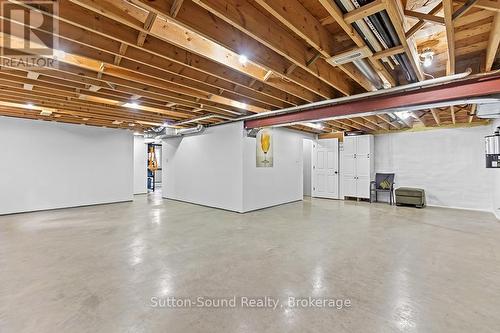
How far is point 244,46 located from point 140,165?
9103 mm

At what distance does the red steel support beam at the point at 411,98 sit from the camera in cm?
286

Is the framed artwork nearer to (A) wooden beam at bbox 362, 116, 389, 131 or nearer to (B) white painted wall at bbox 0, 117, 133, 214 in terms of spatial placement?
(A) wooden beam at bbox 362, 116, 389, 131

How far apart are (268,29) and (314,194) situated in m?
7.41

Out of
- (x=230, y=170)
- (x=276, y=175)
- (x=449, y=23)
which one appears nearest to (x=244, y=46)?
(x=449, y=23)

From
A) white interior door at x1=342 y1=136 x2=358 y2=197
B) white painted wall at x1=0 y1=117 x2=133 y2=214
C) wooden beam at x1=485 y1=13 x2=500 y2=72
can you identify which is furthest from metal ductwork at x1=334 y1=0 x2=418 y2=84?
white painted wall at x1=0 y1=117 x2=133 y2=214

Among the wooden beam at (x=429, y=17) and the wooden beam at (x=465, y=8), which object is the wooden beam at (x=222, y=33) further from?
the wooden beam at (x=465, y=8)

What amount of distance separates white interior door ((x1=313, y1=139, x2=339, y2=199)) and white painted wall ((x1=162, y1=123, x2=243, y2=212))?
3.90 meters

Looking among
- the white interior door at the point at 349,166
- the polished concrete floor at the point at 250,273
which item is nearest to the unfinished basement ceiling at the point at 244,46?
the polished concrete floor at the point at 250,273

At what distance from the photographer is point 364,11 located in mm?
1719

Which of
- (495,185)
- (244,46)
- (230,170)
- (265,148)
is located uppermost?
(244,46)

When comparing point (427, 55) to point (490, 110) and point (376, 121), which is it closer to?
point (490, 110)

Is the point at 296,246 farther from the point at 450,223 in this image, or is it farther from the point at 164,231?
the point at 450,223

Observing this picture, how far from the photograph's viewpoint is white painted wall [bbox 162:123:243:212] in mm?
6098

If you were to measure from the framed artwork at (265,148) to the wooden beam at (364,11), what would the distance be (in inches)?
183
